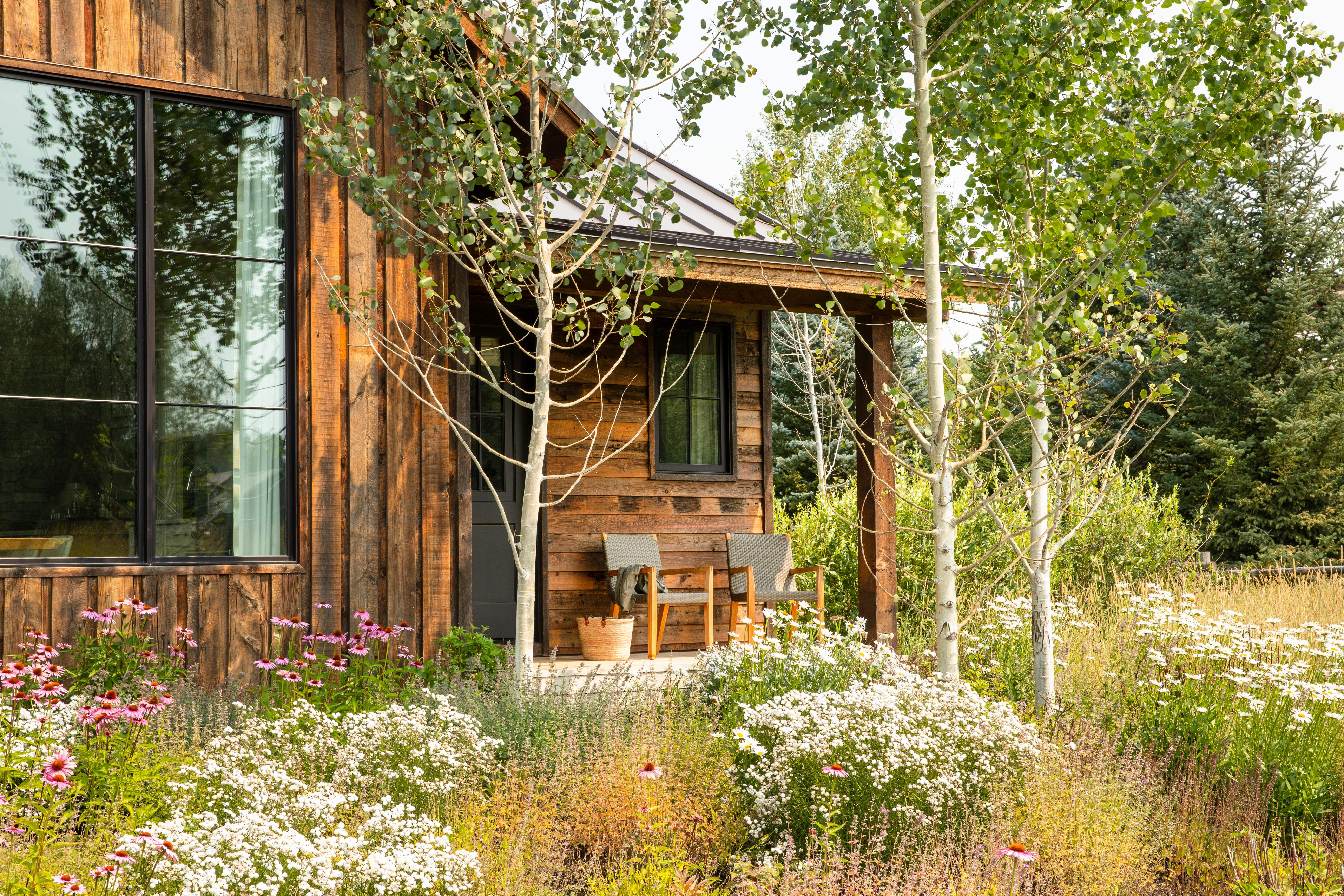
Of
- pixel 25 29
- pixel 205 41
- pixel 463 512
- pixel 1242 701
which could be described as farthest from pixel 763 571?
pixel 25 29

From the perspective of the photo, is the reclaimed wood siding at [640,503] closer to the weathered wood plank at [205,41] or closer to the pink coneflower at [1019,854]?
the weathered wood plank at [205,41]

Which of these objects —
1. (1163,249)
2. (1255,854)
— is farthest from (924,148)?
(1163,249)

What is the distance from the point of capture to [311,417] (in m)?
4.91

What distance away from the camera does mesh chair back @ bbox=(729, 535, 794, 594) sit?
728cm

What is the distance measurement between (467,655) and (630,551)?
212 centimetres

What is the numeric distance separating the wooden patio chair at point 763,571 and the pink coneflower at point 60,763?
4.32 m

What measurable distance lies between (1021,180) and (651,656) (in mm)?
3386

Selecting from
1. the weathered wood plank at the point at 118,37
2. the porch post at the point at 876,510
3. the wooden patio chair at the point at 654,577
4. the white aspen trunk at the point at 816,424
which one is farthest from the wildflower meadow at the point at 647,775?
the white aspen trunk at the point at 816,424

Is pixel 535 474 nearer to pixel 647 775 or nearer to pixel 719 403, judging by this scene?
pixel 647 775

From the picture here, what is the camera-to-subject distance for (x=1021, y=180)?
4.77m

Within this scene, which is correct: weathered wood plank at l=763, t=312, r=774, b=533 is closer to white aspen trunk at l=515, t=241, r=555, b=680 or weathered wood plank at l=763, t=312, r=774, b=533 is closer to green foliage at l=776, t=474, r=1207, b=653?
green foliage at l=776, t=474, r=1207, b=653

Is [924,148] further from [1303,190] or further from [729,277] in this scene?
[1303,190]

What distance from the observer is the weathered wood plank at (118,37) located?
459 centimetres

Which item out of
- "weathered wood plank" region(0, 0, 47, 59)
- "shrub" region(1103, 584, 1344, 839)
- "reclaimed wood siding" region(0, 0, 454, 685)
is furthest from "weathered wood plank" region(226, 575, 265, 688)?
"shrub" region(1103, 584, 1344, 839)
